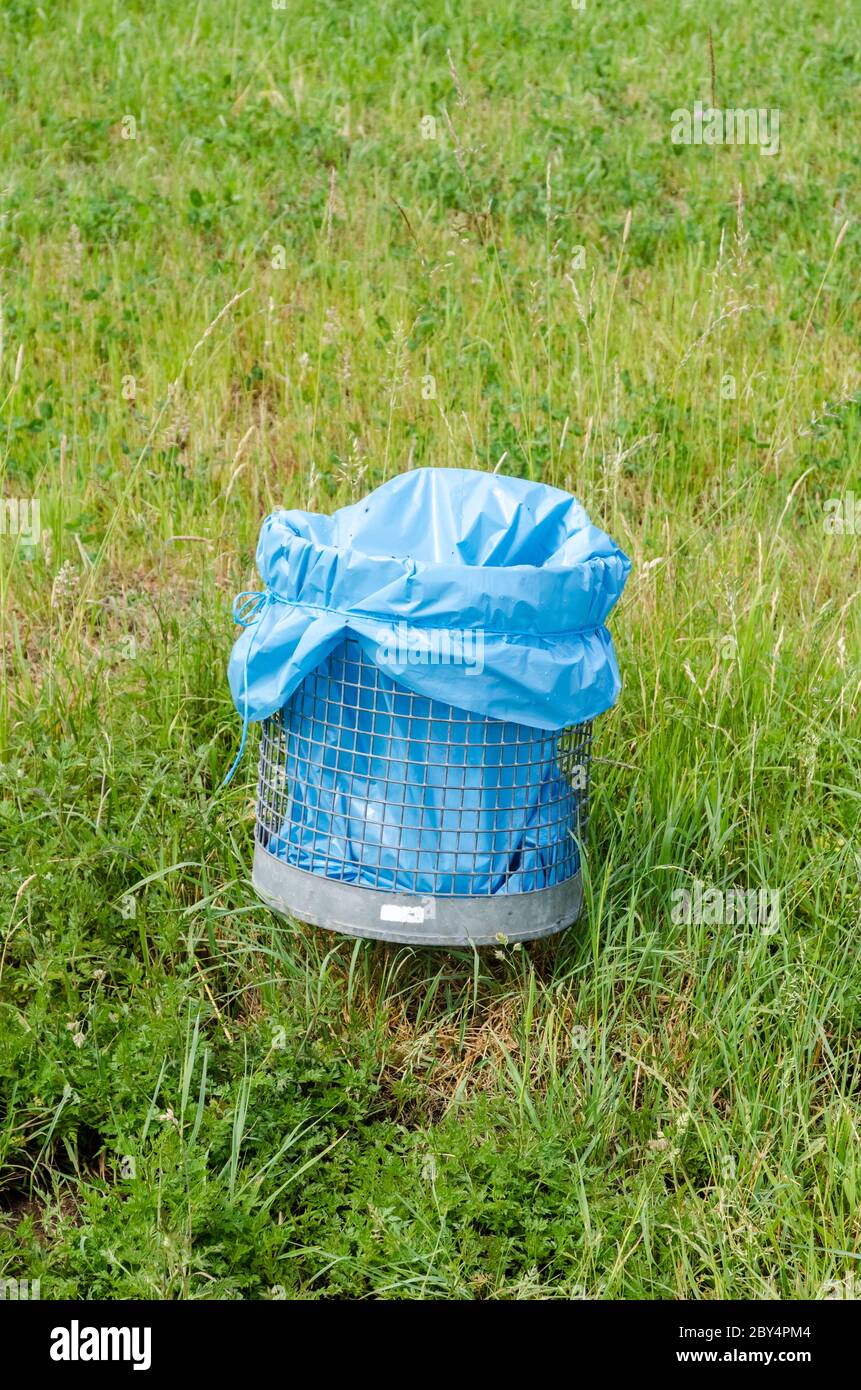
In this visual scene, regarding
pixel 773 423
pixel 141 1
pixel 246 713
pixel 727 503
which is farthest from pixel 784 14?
pixel 246 713

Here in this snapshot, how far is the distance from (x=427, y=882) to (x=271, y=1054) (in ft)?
1.46

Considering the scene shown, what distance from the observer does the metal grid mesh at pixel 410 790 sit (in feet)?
8.84

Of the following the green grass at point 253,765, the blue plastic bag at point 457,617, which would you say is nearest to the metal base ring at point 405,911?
the green grass at point 253,765

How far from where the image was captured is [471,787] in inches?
107
